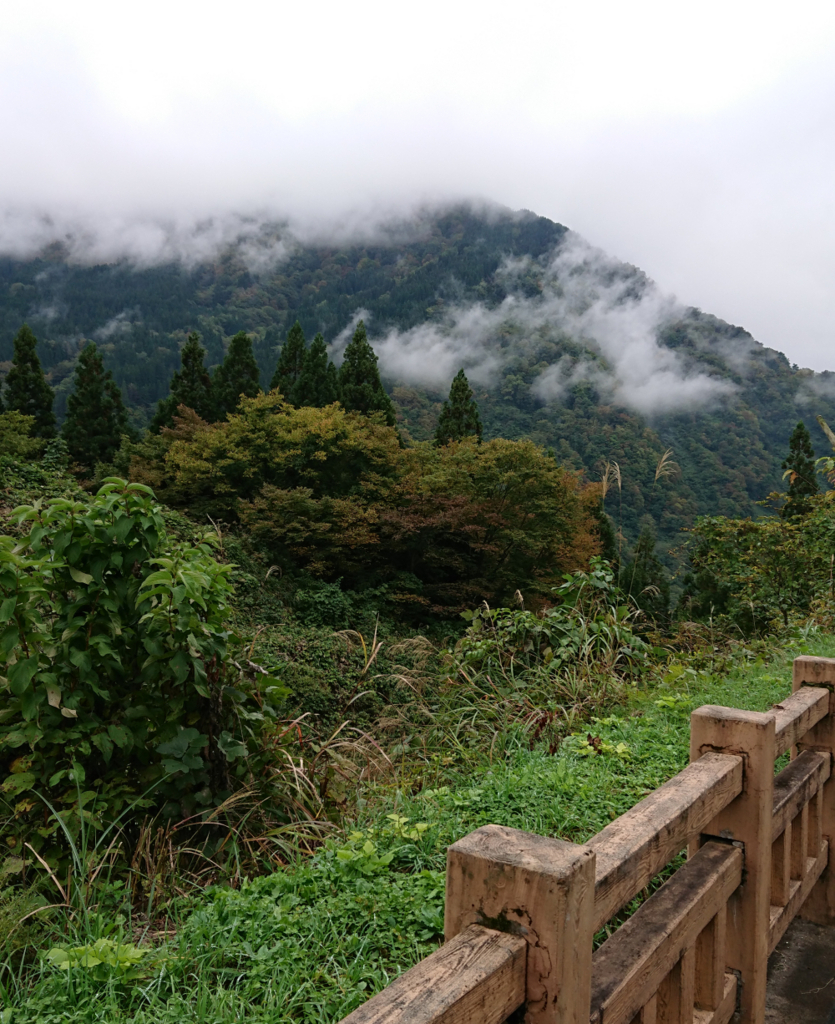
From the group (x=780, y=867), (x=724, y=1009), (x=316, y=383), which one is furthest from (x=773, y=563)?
(x=316, y=383)

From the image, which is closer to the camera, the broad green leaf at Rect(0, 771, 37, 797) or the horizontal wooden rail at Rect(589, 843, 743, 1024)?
the horizontal wooden rail at Rect(589, 843, 743, 1024)

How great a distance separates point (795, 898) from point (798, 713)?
611 mm

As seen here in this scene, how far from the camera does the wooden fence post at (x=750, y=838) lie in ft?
6.15

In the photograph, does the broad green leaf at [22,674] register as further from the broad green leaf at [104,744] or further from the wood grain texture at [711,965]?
the wood grain texture at [711,965]

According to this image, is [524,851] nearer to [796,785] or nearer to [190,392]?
[796,785]

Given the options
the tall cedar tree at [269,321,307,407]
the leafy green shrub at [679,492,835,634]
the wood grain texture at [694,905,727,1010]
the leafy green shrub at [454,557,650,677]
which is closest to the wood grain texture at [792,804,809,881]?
the wood grain texture at [694,905,727,1010]

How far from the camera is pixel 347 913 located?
1887mm

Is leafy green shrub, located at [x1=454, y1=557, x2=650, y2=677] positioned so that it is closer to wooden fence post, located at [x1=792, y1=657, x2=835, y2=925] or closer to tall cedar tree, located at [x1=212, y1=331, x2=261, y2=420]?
wooden fence post, located at [x1=792, y1=657, x2=835, y2=925]

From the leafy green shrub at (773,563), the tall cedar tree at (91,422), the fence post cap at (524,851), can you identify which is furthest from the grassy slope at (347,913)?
the tall cedar tree at (91,422)

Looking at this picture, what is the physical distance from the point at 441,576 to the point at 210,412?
837 centimetres

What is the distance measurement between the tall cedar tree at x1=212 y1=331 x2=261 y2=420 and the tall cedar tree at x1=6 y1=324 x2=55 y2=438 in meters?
4.46

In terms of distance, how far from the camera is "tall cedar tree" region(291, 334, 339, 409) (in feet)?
61.4

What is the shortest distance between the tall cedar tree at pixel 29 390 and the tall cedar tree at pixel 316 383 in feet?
21.4

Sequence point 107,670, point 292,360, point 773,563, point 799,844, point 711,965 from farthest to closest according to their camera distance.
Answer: point 292,360, point 773,563, point 107,670, point 799,844, point 711,965
